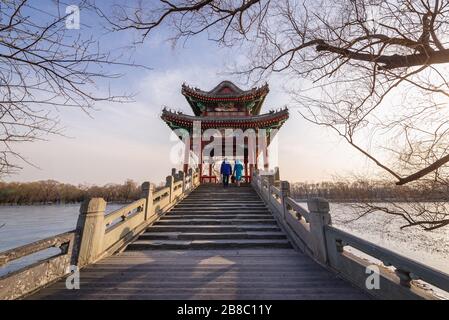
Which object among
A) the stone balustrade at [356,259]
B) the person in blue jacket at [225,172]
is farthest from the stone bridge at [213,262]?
the person in blue jacket at [225,172]

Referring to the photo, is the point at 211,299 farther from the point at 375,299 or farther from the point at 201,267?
the point at 375,299

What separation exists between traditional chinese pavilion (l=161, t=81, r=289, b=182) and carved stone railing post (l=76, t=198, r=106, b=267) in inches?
421

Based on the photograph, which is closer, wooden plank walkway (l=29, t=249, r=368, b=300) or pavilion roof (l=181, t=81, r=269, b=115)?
wooden plank walkway (l=29, t=249, r=368, b=300)

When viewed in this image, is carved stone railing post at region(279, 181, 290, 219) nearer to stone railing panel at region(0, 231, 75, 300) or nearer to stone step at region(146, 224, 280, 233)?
stone step at region(146, 224, 280, 233)

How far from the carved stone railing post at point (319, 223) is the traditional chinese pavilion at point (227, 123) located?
34.8 feet

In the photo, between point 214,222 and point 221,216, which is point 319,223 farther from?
point 221,216

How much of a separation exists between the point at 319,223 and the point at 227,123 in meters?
12.0

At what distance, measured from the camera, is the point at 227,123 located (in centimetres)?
1544

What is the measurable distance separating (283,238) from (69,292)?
432 cm

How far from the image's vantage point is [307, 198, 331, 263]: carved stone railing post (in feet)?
13.0

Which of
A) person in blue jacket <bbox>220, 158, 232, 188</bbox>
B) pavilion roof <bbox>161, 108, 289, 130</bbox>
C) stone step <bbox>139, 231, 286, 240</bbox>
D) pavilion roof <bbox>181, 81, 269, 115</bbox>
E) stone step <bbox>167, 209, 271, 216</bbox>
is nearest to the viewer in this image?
→ stone step <bbox>139, 231, 286, 240</bbox>

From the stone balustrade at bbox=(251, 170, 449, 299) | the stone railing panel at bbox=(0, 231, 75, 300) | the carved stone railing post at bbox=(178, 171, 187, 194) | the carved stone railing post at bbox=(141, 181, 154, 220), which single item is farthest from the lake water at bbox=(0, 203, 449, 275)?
the carved stone railing post at bbox=(178, 171, 187, 194)

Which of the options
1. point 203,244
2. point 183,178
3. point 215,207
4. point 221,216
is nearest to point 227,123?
point 183,178
